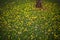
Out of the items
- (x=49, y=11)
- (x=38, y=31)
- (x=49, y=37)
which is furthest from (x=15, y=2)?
(x=49, y=37)

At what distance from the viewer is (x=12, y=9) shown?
8.25 meters

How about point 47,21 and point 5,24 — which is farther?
point 47,21

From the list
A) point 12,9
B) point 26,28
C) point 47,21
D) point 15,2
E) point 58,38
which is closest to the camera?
point 58,38

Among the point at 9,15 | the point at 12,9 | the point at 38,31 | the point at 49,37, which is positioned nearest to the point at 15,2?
the point at 12,9

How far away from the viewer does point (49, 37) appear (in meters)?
6.39

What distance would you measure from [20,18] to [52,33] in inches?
84.1

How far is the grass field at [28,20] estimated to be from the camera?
6.42 m

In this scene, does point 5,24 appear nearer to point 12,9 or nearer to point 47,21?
point 12,9

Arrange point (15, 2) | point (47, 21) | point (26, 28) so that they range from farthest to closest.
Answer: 1. point (15, 2)
2. point (47, 21)
3. point (26, 28)

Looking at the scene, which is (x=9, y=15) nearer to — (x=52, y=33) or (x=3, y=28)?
(x=3, y=28)

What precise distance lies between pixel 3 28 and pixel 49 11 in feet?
10.8

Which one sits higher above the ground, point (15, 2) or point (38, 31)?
point (15, 2)

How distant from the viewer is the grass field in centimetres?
642

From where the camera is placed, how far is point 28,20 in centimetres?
737
